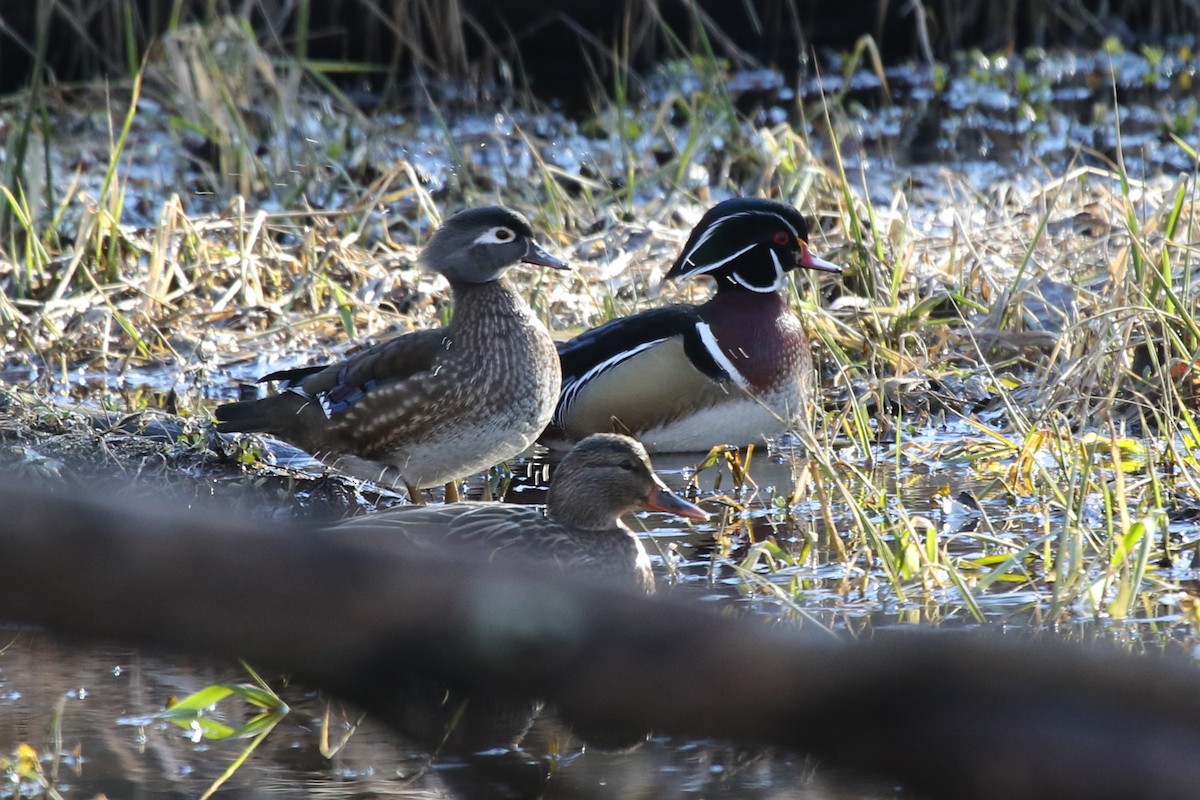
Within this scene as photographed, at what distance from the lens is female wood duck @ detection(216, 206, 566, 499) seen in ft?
14.8

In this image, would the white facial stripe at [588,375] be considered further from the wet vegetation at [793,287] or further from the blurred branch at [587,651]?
the blurred branch at [587,651]

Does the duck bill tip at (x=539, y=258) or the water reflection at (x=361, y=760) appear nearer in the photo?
the water reflection at (x=361, y=760)

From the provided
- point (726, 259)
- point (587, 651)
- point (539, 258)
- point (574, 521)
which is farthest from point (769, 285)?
point (587, 651)

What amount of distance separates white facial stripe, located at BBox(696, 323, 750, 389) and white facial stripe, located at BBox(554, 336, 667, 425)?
5.0 inches

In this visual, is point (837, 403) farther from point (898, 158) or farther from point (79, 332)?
point (898, 158)

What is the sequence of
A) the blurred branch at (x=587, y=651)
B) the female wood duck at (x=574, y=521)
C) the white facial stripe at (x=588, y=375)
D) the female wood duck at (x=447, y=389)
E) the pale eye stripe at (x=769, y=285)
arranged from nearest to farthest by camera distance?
the blurred branch at (x=587, y=651) < the female wood duck at (x=574, y=521) < the female wood duck at (x=447, y=389) < the white facial stripe at (x=588, y=375) < the pale eye stripe at (x=769, y=285)

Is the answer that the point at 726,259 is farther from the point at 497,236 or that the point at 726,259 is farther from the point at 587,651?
the point at 587,651

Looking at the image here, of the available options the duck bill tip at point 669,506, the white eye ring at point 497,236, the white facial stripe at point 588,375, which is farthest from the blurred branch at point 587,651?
the white facial stripe at point 588,375

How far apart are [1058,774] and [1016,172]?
854 centimetres

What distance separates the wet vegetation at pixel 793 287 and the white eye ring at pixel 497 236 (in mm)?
825

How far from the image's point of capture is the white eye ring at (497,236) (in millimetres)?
4746

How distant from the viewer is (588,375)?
5449 millimetres

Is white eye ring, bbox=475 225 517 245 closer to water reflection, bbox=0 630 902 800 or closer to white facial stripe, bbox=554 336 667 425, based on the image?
white facial stripe, bbox=554 336 667 425

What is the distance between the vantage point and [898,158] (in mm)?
9359
